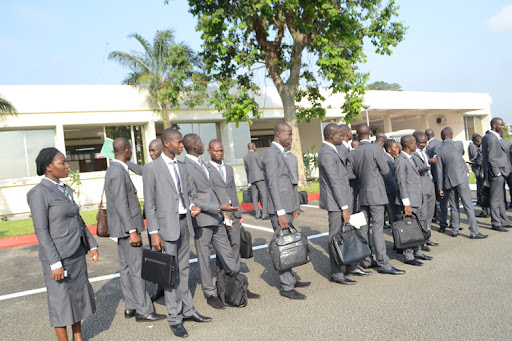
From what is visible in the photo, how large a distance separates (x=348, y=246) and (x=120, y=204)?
9.43 feet

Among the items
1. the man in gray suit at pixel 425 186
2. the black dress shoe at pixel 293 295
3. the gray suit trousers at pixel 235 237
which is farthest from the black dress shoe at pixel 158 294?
the man in gray suit at pixel 425 186

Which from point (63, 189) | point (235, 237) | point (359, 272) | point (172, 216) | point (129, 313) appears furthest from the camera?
point (359, 272)

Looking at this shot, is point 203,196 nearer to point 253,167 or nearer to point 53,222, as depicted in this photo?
point 53,222

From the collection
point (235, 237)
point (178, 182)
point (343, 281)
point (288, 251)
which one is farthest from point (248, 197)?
point (178, 182)

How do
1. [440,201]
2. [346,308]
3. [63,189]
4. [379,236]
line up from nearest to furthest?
[63,189] → [346,308] → [379,236] → [440,201]

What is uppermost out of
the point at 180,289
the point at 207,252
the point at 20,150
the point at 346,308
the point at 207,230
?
the point at 20,150

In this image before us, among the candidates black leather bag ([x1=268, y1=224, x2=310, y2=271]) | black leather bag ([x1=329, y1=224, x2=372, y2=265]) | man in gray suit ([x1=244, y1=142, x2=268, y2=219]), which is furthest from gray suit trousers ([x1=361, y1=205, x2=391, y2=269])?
man in gray suit ([x1=244, y1=142, x2=268, y2=219])

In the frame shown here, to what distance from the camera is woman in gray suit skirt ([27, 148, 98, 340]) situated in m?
3.68

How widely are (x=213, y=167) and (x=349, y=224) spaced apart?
6.45 feet

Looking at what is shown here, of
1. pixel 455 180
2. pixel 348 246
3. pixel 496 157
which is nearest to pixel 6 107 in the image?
pixel 348 246

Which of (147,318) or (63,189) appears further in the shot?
(147,318)

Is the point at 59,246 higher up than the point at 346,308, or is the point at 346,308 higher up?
the point at 59,246

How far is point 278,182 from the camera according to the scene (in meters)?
5.27

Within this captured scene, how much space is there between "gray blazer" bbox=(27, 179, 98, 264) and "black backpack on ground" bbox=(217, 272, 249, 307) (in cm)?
182
